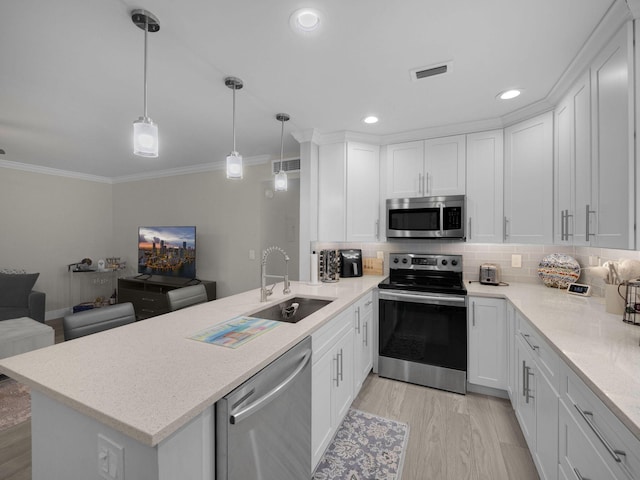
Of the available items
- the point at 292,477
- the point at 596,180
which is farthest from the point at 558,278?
the point at 292,477

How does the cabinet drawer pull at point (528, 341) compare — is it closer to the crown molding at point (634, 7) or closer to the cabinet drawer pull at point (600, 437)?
the cabinet drawer pull at point (600, 437)

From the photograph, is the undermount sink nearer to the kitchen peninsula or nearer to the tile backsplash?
the kitchen peninsula

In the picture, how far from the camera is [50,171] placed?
4602mm

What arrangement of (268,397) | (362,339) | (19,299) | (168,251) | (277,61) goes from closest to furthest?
(268,397)
(277,61)
(362,339)
(19,299)
(168,251)

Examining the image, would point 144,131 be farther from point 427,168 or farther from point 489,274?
point 489,274

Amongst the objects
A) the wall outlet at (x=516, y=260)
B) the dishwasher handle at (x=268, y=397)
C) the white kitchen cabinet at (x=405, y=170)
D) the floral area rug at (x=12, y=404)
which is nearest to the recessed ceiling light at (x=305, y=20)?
the dishwasher handle at (x=268, y=397)

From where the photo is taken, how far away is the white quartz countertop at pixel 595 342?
874 mm

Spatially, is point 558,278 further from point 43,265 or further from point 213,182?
point 43,265

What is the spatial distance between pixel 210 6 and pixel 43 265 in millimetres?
5385

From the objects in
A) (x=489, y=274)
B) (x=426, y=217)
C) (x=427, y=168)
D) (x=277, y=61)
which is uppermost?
(x=277, y=61)

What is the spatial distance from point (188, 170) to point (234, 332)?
13.1 feet

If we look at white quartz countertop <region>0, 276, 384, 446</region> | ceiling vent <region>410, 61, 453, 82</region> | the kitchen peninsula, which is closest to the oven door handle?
white quartz countertop <region>0, 276, 384, 446</region>

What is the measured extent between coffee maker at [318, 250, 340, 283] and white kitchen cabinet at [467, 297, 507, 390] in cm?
127

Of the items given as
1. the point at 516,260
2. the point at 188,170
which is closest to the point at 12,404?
the point at 188,170
